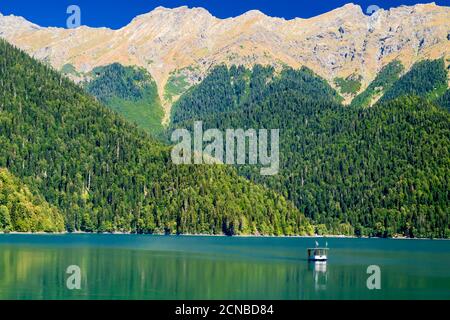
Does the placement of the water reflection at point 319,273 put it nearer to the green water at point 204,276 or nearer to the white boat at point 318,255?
the green water at point 204,276

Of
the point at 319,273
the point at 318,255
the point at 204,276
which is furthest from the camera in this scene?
the point at 318,255

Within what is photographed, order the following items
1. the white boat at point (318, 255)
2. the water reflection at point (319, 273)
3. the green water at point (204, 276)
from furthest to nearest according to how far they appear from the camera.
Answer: the white boat at point (318, 255), the water reflection at point (319, 273), the green water at point (204, 276)

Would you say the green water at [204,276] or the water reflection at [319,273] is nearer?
the green water at [204,276]

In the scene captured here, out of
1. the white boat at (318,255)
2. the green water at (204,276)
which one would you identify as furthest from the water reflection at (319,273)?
the white boat at (318,255)

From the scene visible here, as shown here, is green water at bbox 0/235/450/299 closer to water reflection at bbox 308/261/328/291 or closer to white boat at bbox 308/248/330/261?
water reflection at bbox 308/261/328/291

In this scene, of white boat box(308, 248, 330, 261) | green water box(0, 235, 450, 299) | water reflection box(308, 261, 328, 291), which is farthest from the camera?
white boat box(308, 248, 330, 261)

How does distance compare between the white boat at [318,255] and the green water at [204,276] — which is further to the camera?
the white boat at [318,255]

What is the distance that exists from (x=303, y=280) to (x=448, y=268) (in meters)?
47.5

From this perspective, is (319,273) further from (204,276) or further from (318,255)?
(204,276)

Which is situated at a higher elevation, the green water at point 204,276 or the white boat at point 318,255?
the white boat at point 318,255

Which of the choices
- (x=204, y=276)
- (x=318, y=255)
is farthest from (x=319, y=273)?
(x=204, y=276)

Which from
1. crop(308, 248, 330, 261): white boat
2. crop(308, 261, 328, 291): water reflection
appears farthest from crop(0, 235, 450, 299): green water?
crop(308, 248, 330, 261): white boat

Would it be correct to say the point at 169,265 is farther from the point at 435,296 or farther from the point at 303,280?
the point at 435,296

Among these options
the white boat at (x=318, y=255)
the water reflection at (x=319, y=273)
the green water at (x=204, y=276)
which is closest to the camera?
the green water at (x=204, y=276)
